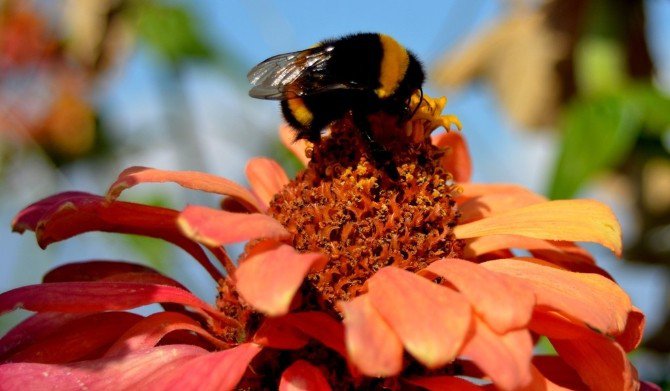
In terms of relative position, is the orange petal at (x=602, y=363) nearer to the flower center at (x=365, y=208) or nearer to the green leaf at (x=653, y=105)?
the flower center at (x=365, y=208)

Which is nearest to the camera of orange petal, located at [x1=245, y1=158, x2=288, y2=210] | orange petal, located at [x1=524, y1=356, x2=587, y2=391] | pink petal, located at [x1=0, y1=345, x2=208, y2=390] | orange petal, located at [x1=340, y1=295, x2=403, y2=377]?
orange petal, located at [x1=340, y1=295, x2=403, y2=377]

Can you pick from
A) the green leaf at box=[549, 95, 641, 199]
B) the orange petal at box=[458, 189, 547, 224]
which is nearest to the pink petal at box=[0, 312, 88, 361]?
the orange petal at box=[458, 189, 547, 224]

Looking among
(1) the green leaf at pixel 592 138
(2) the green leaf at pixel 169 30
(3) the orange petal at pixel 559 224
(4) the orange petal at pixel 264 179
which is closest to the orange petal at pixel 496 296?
(3) the orange petal at pixel 559 224

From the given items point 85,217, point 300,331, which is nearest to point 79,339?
point 85,217

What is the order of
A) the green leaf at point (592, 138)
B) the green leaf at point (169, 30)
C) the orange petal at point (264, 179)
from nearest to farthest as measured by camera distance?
the orange petal at point (264, 179)
the green leaf at point (592, 138)
the green leaf at point (169, 30)

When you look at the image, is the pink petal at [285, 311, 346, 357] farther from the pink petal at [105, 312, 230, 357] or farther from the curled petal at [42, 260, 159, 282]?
the curled petal at [42, 260, 159, 282]

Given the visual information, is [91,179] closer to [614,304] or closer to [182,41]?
[182,41]
